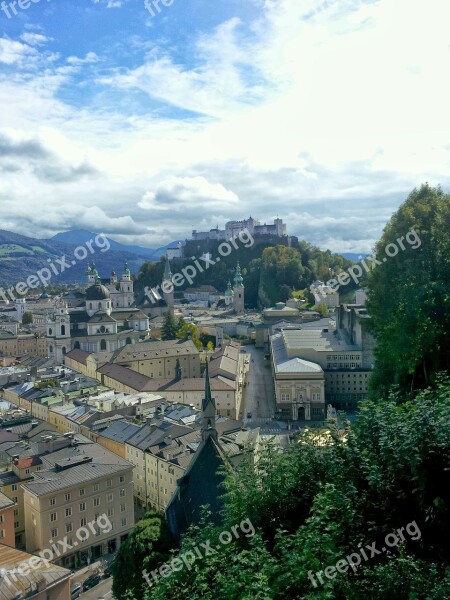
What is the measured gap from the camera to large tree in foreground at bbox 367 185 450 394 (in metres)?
18.3

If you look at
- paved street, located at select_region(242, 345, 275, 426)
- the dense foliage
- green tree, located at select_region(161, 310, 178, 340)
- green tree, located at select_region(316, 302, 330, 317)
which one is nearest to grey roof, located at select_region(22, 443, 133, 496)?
the dense foliage

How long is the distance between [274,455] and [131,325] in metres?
61.5

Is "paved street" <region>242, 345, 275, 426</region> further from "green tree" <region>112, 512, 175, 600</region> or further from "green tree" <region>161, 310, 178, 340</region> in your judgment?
"green tree" <region>112, 512, 175, 600</region>

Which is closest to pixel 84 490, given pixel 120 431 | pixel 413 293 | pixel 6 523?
pixel 6 523

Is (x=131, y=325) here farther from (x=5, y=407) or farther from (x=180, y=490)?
(x=180, y=490)

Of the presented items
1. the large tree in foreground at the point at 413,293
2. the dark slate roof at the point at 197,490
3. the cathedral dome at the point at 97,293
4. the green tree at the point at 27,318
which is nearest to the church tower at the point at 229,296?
the green tree at the point at 27,318

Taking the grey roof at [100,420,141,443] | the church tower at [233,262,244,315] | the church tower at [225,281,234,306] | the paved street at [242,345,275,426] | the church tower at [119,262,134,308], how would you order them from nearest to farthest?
the grey roof at [100,420,141,443]
the paved street at [242,345,275,426]
the church tower at [119,262,134,308]
the church tower at [233,262,244,315]
the church tower at [225,281,234,306]

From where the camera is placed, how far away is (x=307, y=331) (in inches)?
2309

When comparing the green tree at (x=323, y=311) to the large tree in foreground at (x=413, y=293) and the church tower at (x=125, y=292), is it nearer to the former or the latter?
the church tower at (x=125, y=292)

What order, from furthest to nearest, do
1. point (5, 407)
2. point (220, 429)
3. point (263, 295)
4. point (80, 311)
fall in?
point (263, 295) → point (80, 311) → point (5, 407) → point (220, 429)

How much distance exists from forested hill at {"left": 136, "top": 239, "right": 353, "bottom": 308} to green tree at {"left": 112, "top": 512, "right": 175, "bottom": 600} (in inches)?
3210

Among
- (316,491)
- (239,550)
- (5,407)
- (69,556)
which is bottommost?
(69,556)

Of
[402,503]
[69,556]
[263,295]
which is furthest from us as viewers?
[263,295]

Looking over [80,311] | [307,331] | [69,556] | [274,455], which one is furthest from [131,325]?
[274,455]
